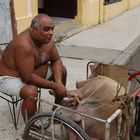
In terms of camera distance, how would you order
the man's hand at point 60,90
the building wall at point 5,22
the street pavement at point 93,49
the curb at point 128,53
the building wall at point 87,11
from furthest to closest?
1. the building wall at point 87,11
2. the curb at point 128,53
3. the building wall at point 5,22
4. the street pavement at point 93,49
5. the man's hand at point 60,90

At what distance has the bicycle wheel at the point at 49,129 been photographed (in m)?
2.72

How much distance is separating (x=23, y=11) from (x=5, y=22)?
95cm

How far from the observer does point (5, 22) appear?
20.6 feet

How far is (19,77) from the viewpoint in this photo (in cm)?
349

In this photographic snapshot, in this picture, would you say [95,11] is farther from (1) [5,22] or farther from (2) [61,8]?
(1) [5,22]

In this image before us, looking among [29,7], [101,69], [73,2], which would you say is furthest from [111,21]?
[101,69]

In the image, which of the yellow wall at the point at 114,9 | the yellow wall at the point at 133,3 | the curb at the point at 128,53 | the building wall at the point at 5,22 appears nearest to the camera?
the building wall at the point at 5,22

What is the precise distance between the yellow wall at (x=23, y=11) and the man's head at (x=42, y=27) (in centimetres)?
377

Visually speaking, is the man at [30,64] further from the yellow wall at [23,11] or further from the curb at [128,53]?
the yellow wall at [23,11]

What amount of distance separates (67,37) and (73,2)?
75.8 inches

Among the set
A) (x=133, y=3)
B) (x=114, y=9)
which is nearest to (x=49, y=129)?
(x=114, y=9)

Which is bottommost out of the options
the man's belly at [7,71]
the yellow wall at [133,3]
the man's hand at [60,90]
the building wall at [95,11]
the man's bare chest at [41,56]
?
the yellow wall at [133,3]

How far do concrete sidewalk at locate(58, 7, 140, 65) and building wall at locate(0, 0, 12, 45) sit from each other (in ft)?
3.85

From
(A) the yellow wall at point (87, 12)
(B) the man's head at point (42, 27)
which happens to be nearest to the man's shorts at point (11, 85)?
(B) the man's head at point (42, 27)
